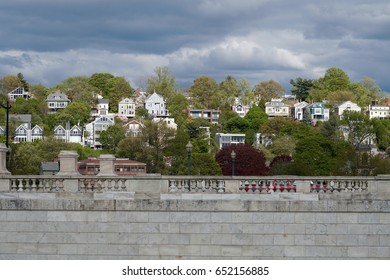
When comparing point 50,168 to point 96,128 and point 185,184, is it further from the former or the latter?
point 96,128

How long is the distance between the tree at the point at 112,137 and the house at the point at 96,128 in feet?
47.9

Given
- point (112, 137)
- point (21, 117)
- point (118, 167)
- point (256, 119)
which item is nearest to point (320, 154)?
point (118, 167)

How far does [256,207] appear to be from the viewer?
19.9 meters

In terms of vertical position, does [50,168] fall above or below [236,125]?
below

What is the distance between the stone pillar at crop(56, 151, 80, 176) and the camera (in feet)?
72.3

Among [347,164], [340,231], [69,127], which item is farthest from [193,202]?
[69,127]

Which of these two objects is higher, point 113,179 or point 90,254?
point 113,179

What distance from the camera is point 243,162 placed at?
331ft

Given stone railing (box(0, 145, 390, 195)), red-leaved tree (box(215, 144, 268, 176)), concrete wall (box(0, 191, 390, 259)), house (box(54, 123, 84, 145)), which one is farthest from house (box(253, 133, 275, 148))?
concrete wall (box(0, 191, 390, 259))

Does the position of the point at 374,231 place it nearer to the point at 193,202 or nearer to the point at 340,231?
the point at 340,231

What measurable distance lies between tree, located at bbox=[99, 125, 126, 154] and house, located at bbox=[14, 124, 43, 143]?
18981 millimetres

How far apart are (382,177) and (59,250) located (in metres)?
7.89

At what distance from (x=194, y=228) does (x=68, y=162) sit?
4.25 m

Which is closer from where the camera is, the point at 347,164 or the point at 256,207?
the point at 256,207
